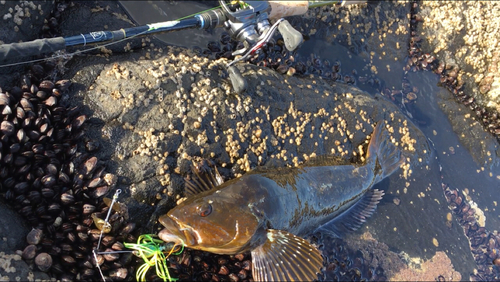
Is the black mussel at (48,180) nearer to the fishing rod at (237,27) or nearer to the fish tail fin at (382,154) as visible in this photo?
the fishing rod at (237,27)

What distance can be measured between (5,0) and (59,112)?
5.72ft

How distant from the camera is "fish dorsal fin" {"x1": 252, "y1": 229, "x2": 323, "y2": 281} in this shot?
4523mm

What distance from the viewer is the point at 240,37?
5.51 metres

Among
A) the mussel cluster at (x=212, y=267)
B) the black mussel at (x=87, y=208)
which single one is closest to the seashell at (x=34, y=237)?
the black mussel at (x=87, y=208)

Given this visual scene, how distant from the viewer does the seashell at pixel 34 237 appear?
394 cm

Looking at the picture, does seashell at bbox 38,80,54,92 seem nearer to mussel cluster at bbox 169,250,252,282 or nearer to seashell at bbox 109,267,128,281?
seashell at bbox 109,267,128,281

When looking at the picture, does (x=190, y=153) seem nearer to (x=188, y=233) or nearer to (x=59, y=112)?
(x=188, y=233)

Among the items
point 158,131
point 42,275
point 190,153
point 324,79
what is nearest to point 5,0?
point 158,131

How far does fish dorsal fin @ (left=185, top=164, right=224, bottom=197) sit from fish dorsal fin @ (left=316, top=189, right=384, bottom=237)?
1914 millimetres

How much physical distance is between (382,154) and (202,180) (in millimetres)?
3213

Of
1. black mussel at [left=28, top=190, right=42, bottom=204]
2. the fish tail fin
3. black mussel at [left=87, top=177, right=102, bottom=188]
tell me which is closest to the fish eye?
black mussel at [left=87, top=177, right=102, bottom=188]

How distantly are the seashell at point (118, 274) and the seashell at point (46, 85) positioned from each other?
2240 millimetres

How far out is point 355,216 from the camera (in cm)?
608

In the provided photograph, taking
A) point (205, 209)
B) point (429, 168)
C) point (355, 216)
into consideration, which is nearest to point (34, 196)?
point (205, 209)
